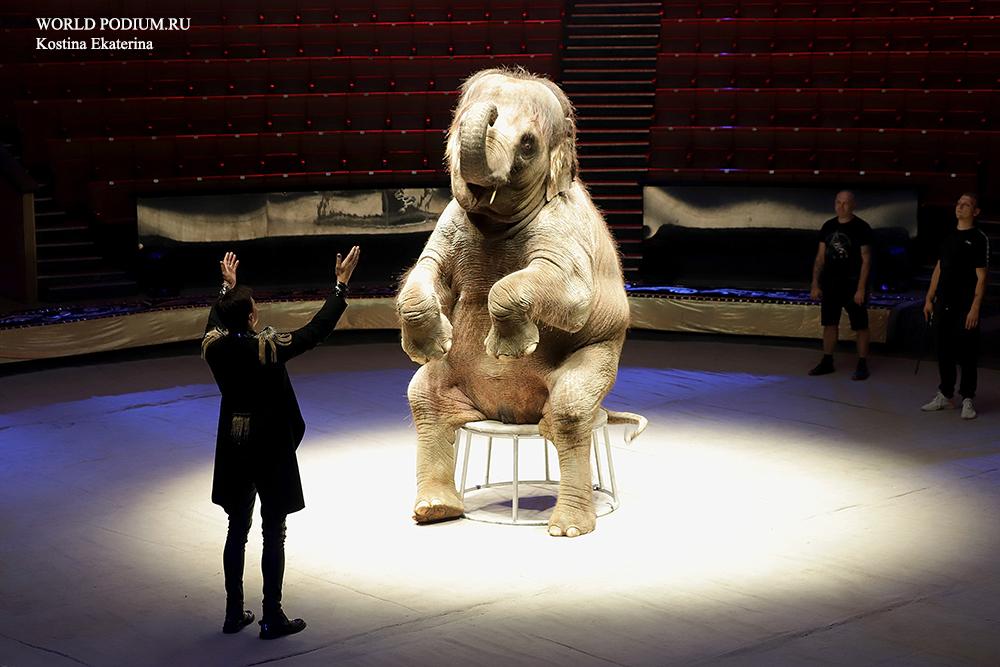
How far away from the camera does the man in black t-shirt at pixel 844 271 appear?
9375 millimetres

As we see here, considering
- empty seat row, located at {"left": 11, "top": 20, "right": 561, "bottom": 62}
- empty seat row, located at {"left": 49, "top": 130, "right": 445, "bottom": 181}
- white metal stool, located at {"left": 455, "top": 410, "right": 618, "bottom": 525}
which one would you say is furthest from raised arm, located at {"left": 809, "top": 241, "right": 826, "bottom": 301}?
empty seat row, located at {"left": 11, "top": 20, "right": 561, "bottom": 62}

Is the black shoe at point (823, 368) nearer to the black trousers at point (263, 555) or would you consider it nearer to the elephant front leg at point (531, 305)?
the elephant front leg at point (531, 305)

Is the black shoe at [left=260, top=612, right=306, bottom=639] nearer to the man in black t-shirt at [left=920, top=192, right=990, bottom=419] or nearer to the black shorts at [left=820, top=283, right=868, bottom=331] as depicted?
the man in black t-shirt at [left=920, top=192, right=990, bottom=419]

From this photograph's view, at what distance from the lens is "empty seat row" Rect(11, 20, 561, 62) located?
551 inches

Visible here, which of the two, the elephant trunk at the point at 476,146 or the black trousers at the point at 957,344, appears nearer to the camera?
the elephant trunk at the point at 476,146

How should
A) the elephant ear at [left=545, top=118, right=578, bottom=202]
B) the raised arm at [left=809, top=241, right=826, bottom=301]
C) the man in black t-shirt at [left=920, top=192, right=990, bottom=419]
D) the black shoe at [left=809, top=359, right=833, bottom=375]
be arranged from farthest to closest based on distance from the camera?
the black shoe at [left=809, top=359, right=833, bottom=375] → the raised arm at [left=809, top=241, right=826, bottom=301] → the man in black t-shirt at [left=920, top=192, right=990, bottom=419] → the elephant ear at [left=545, top=118, right=578, bottom=202]

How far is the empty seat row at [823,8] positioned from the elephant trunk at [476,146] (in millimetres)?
9797

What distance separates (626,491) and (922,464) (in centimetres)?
173

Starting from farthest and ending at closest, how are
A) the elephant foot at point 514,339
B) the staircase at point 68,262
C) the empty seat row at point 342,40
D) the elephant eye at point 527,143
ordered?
the empty seat row at point 342,40 < the staircase at point 68,262 < the elephant eye at point 527,143 < the elephant foot at point 514,339

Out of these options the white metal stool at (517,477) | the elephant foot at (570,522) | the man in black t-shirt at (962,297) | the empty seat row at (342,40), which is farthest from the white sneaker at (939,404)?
the empty seat row at (342,40)

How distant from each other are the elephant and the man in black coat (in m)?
1.02

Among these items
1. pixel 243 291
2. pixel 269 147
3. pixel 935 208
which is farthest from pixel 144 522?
pixel 935 208

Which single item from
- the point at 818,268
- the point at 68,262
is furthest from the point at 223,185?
the point at 818,268

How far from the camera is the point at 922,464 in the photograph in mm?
7293
